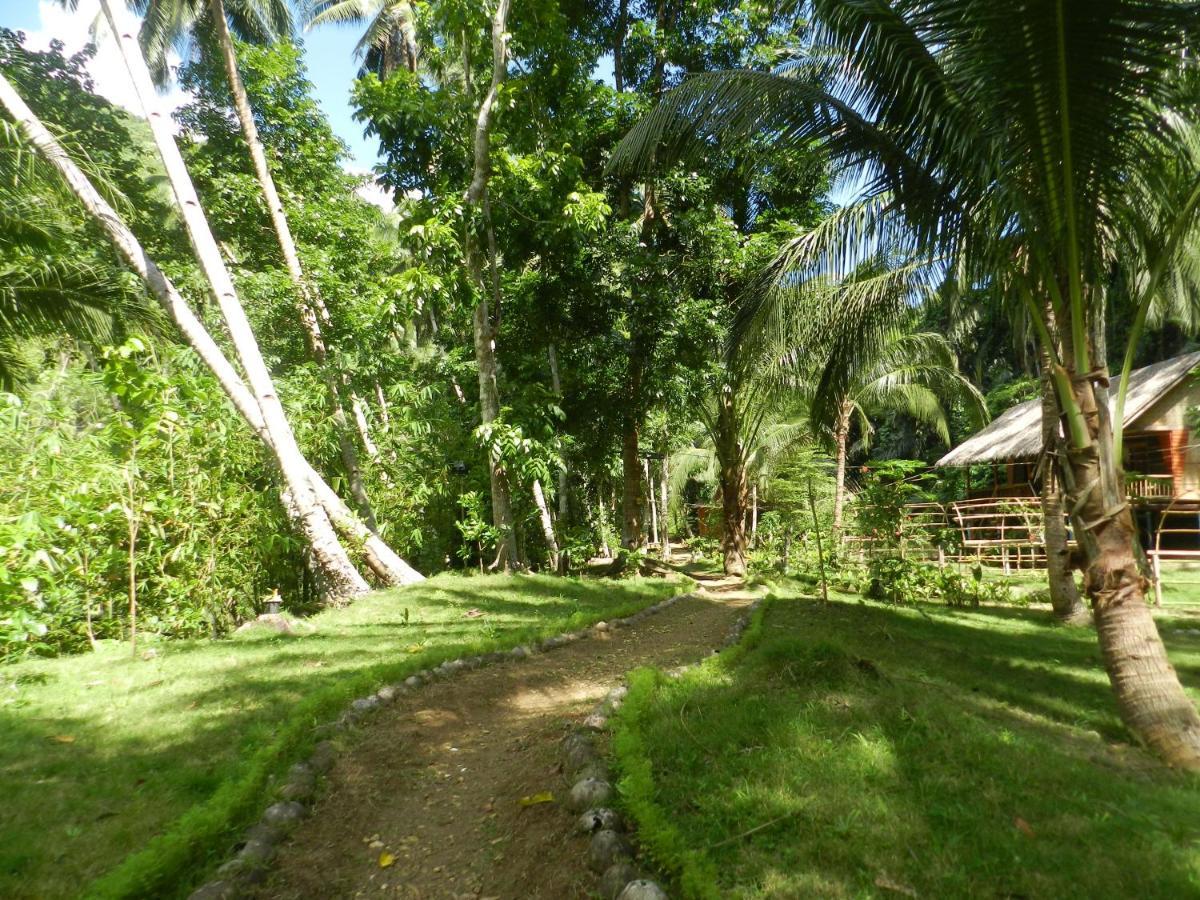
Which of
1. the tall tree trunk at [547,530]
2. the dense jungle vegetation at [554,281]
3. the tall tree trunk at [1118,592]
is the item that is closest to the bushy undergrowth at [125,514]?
the dense jungle vegetation at [554,281]

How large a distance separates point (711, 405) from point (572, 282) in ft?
11.8

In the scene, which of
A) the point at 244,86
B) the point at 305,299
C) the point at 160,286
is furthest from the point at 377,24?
the point at 160,286

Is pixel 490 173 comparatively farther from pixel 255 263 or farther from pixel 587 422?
pixel 255 263

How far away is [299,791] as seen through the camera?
10.0 feet

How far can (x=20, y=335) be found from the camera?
26.0ft

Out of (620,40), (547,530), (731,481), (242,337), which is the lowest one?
(547,530)

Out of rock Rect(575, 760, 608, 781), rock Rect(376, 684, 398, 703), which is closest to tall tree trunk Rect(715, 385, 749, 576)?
rock Rect(376, 684, 398, 703)

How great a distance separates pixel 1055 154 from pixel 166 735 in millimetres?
6260

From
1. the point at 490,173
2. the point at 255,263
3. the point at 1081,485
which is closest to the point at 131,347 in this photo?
the point at 490,173

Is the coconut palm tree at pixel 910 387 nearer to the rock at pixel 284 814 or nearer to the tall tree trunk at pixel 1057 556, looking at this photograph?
the tall tree trunk at pixel 1057 556

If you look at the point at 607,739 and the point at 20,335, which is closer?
the point at 607,739

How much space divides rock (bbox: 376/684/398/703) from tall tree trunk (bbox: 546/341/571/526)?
5.57 meters

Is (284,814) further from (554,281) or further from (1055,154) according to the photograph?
(554,281)

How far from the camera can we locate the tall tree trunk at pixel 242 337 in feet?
24.6
